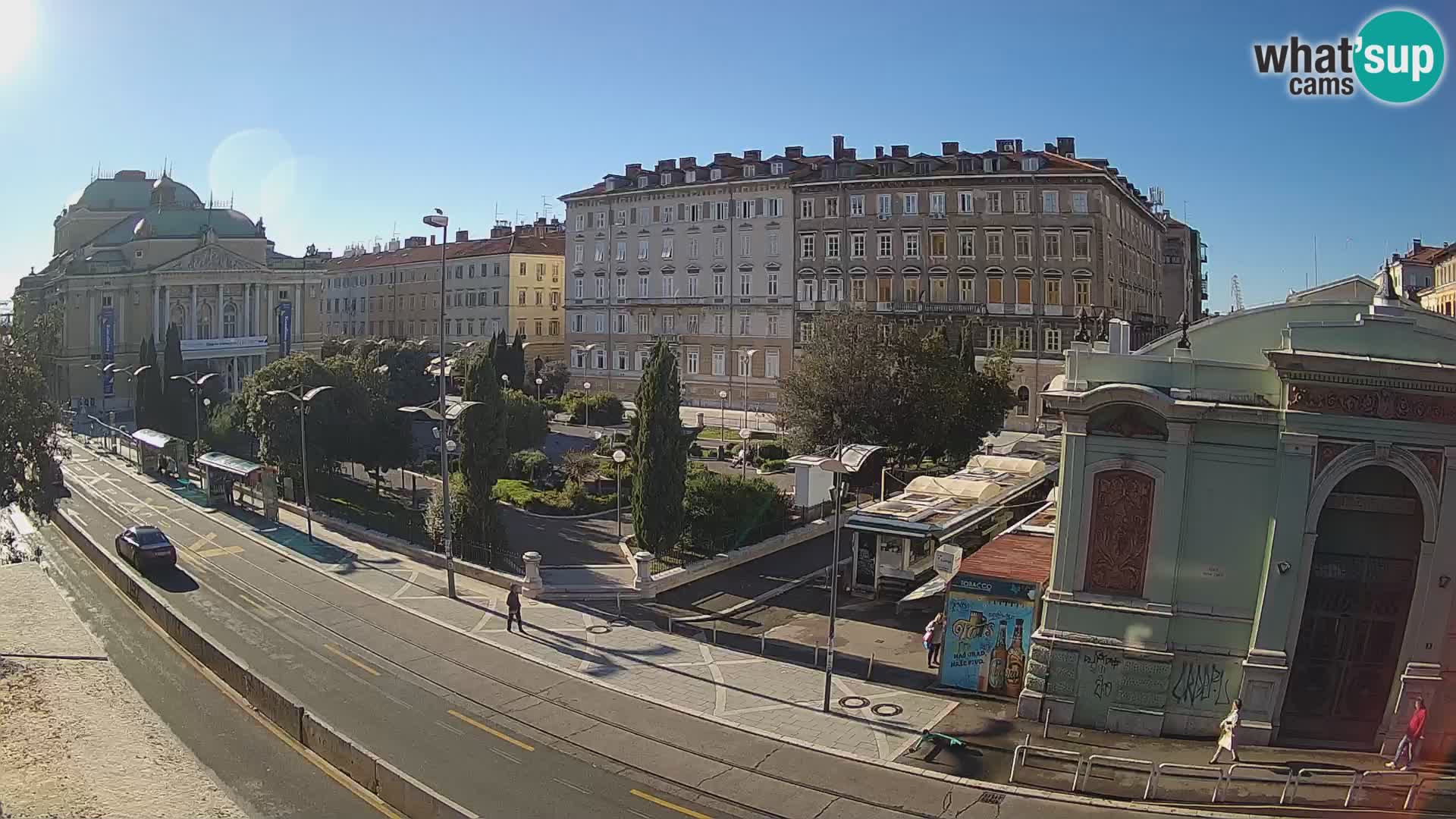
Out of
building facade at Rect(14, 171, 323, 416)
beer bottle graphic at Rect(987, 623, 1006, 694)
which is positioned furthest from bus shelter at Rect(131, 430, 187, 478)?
beer bottle graphic at Rect(987, 623, 1006, 694)

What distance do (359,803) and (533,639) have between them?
880cm

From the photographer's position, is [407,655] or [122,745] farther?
[407,655]

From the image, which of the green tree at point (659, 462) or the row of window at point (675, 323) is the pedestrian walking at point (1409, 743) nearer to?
the green tree at point (659, 462)

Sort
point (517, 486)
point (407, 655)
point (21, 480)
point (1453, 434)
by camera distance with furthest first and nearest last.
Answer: point (517, 486) → point (21, 480) → point (407, 655) → point (1453, 434)

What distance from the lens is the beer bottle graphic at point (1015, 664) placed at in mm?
21266

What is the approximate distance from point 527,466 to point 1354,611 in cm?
3394

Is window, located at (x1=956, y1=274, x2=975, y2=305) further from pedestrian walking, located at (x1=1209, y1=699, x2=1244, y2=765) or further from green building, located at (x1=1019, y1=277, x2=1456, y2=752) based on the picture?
pedestrian walking, located at (x1=1209, y1=699, x2=1244, y2=765)

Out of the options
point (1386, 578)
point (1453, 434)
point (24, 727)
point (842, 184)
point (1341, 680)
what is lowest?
point (24, 727)

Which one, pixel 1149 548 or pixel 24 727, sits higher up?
pixel 1149 548

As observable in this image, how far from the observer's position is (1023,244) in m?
62.9

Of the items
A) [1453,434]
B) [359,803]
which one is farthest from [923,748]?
[1453,434]

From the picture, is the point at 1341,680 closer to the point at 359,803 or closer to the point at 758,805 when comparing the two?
the point at 758,805

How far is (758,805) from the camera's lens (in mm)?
16344

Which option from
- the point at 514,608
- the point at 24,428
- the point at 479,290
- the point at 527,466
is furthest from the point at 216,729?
the point at 479,290
